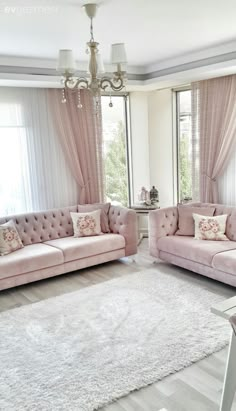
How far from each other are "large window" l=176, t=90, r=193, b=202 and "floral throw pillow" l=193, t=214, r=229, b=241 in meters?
1.24

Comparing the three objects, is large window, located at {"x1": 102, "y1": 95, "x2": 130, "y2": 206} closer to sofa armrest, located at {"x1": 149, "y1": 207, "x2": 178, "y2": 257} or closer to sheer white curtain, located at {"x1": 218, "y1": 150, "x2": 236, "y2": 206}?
sofa armrest, located at {"x1": 149, "y1": 207, "x2": 178, "y2": 257}

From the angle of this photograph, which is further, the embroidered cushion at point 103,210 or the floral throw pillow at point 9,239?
the embroidered cushion at point 103,210

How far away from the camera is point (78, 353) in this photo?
2.81 metres

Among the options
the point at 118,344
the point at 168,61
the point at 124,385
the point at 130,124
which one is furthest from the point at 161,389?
the point at 130,124

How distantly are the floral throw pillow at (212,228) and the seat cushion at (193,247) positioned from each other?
91 mm

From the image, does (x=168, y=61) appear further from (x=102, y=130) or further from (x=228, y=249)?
(x=228, y=249)

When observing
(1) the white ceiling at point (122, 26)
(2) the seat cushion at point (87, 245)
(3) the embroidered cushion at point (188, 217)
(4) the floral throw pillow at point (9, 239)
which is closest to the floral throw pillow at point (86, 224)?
(2) the seat cushion at point (87, 245)

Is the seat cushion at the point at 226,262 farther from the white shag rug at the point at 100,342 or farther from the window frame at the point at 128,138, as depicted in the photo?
the window frame at the point at 128,138

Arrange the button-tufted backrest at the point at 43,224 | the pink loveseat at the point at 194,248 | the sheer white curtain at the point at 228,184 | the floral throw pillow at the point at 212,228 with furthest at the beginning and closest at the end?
the sheer white curtain at the point at 228,184
the button-tufted backrest at the point at 43,224
the floral throw pillow at the point at 212,228
the pink loveseat at the point at 194,248

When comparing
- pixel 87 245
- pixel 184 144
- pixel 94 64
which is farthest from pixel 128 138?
pixel 94 64

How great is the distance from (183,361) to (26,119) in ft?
12.2

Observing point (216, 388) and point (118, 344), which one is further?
point (118, 344)

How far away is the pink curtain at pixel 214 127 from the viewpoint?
15.8 ft

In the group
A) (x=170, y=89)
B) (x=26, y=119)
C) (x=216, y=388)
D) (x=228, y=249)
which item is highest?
(x=170, y=89)
